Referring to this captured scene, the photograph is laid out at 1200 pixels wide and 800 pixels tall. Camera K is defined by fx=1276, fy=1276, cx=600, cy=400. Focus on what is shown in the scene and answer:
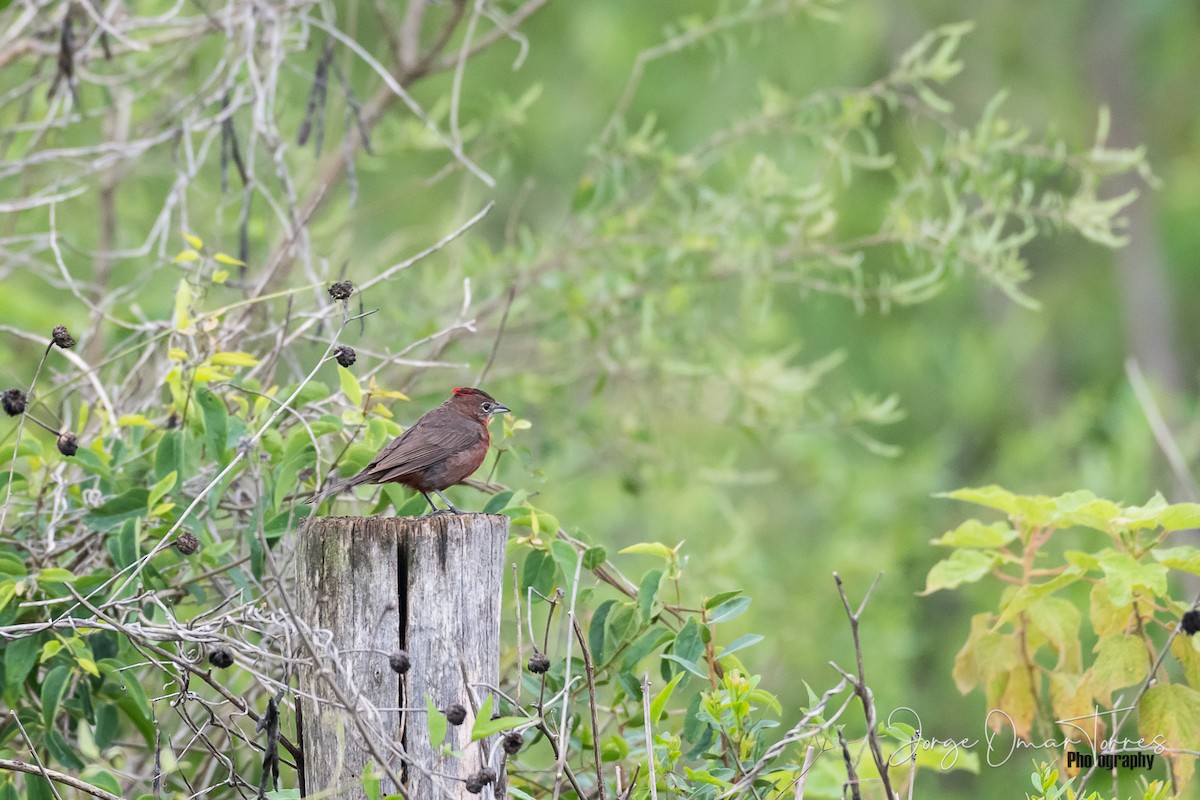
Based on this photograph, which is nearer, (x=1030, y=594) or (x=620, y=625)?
(x=620, y=625)

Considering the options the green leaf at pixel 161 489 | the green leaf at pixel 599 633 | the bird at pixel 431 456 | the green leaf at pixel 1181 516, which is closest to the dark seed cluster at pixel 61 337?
the green leaf at pixel 161 489

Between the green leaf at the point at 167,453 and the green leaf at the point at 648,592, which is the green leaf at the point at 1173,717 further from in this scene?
the green leaf at the point at 167,453

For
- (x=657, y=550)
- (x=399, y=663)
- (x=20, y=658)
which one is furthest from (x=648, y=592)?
(x=20, y=658)

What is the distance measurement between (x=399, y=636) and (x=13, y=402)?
1.19 meters

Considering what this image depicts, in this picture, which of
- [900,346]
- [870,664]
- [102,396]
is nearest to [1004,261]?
[102,396]

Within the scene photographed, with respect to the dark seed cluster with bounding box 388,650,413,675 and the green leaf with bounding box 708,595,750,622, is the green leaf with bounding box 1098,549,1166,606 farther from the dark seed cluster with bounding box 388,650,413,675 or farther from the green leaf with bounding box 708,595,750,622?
the dark seed cluster with bounding box 388,650,413,675

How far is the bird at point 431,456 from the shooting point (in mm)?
3549

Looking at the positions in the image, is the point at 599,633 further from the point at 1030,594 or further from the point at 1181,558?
the point at 1181,558

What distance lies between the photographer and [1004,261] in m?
5.38

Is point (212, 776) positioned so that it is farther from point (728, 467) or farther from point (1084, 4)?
point (1084, 4)

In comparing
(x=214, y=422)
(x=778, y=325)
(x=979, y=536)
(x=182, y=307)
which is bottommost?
(x=979, y=536)

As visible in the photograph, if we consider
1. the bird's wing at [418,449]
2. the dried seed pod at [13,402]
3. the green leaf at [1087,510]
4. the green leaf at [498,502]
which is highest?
the dried seed pod at [13,402]

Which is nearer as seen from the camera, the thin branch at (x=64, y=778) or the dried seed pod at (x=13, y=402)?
the thin branch at (x=64, y=778)

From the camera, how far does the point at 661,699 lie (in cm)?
323
